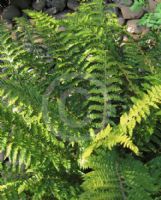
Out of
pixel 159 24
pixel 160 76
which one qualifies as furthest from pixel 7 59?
pixel 159 24

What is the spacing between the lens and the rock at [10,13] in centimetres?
398

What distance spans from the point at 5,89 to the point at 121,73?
1.75 feet

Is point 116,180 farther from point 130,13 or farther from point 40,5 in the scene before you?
point 40,5

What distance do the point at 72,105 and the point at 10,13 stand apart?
1927 millimetres

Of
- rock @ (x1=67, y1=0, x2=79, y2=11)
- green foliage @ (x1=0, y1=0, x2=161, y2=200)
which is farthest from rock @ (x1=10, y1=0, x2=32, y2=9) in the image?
green foliage @ (x1=0, y1=0, x2=161, y2=200)

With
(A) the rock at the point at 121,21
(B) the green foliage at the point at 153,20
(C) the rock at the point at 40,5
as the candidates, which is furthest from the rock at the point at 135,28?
(C) the rock at the point at 40,5

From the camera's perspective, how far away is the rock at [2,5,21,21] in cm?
398

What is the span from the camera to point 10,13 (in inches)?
157

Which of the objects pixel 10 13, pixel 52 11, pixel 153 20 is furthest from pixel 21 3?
pixel 153 20

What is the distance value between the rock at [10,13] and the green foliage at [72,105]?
1.44m

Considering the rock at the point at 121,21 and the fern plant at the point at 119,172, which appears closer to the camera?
the fern plant at the point at 119,172

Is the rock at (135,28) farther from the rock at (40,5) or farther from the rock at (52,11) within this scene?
the rock at (40,5)

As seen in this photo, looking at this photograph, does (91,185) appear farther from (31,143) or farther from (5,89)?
(5,89)

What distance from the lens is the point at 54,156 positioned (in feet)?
6.73
